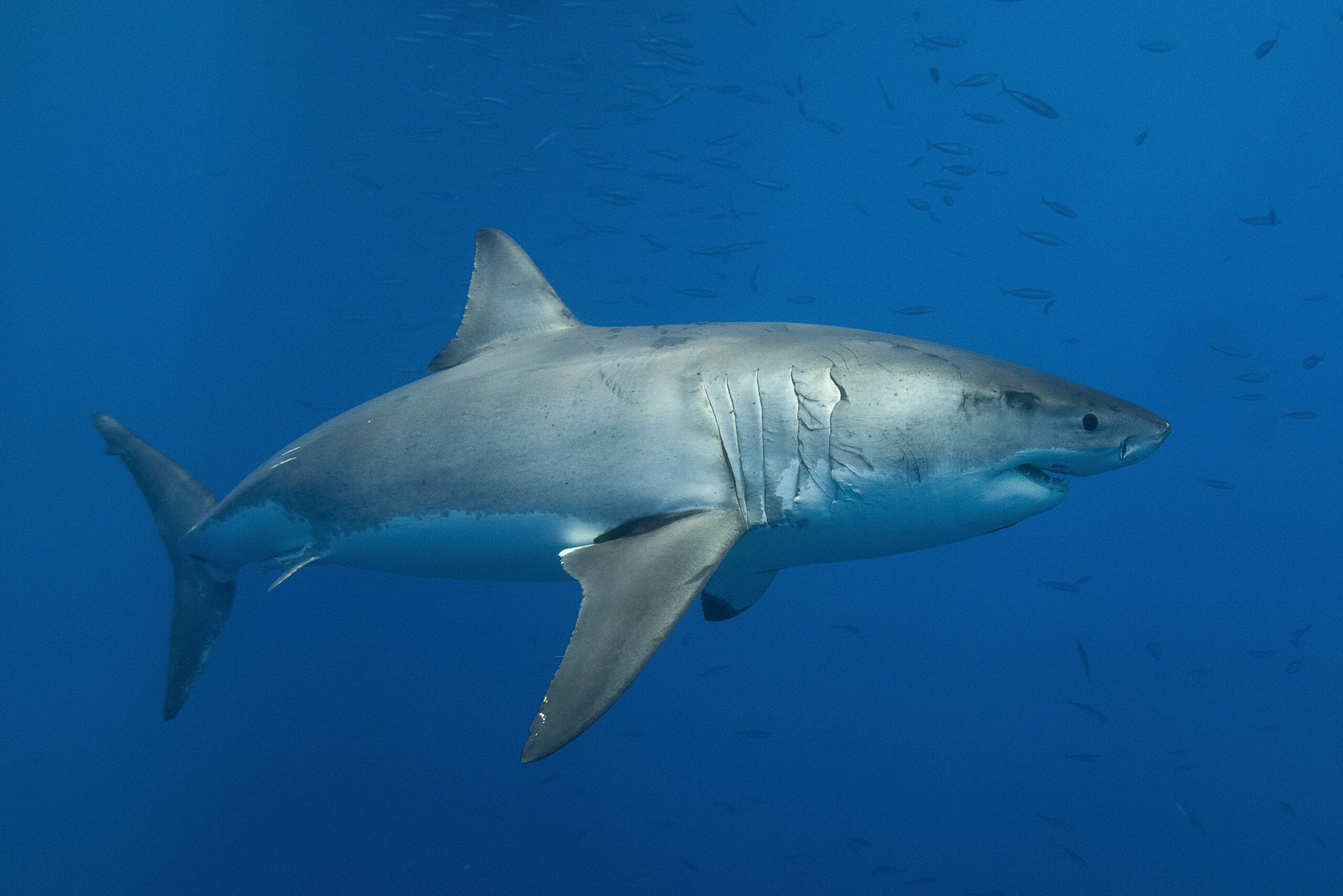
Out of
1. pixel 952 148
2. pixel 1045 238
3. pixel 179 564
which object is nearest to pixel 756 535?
pixel 179 564

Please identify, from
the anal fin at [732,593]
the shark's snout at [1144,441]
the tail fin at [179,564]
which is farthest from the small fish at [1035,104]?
the tail fin at [179,564]

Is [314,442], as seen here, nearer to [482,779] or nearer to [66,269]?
[482,779]

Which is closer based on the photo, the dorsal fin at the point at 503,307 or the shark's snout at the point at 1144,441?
the shark's snout at the point at 1144,441

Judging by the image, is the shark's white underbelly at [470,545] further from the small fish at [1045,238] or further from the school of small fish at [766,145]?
the small fish at [1045,238]

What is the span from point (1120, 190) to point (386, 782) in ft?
93.9

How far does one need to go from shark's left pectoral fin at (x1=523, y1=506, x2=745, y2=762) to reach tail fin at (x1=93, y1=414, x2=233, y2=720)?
9.55 feet

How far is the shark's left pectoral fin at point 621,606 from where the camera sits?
1.72 metres

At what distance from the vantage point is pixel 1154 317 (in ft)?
83.3

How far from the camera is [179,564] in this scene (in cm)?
415

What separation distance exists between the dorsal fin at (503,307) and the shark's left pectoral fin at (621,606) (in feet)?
5.06

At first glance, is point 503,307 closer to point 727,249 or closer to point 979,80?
point 727,249

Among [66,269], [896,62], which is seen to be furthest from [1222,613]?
[66,269]

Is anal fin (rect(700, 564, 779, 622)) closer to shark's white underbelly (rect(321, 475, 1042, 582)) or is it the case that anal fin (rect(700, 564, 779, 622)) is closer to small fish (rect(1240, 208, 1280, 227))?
shark's white underbelly (rect(321, 475, 1042, 582))

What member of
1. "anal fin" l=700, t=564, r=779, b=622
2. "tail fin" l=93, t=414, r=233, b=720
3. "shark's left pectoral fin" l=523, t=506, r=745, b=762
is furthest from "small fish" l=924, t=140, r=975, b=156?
"tail fin" l=93, t=414, r=233, b=720
